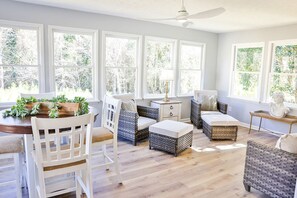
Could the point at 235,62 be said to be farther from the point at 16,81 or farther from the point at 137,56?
the point at 16,81

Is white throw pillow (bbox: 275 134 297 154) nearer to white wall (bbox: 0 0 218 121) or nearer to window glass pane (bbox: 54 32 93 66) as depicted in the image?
white wall (bbox: 0 0 218 121)

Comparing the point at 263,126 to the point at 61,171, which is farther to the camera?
the point at 263,126

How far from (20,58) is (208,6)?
3.21 meters

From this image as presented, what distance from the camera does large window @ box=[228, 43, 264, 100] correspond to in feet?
17.9

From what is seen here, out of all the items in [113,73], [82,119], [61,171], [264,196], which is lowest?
[264,196]

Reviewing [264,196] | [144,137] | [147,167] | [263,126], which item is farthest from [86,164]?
[263,126]

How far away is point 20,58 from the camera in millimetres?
3826

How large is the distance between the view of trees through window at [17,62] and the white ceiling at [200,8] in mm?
596

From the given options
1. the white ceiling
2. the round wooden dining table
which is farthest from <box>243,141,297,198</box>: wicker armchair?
the round wooden dining table

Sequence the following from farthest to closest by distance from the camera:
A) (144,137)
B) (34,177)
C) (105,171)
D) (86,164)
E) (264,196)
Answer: (144,137), (105,171), (264,196), (34,177), (86,164)

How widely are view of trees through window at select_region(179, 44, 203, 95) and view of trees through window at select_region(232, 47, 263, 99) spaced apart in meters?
0.97

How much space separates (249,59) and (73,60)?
166 inches

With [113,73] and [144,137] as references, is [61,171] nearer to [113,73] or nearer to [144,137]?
[144,137]

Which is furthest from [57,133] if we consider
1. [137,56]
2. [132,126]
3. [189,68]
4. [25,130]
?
[189,68]
